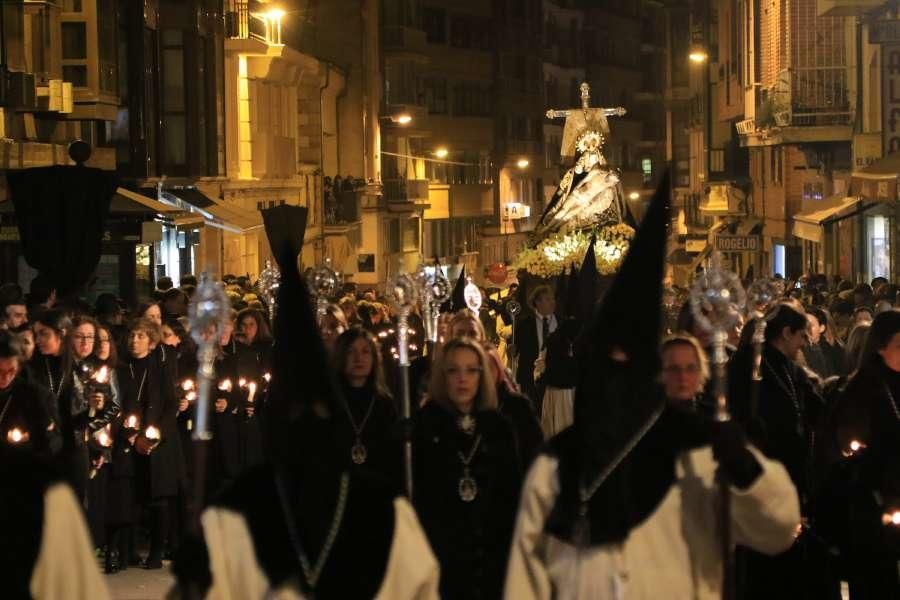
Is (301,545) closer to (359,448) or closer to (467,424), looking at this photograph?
(467,424)

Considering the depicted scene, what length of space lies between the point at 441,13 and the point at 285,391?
236 ft

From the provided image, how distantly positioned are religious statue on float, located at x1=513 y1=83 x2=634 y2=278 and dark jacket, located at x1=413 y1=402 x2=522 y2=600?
24.1m

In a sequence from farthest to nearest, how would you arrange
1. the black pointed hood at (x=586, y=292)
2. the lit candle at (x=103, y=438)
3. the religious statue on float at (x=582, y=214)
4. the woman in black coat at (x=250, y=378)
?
the religious statue on float at (x=582, y=214), the black pointed hood at (x=586, y=292), the woman in black coat at (x=250, y=378), the lit candle at (x=103, y=438)

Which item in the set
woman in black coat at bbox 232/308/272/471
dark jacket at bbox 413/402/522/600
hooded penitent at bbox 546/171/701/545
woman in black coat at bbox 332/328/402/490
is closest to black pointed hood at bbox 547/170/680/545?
hooded penitent at bbox 546/171/701/545

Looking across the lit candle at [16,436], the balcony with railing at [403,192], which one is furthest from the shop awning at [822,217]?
the lit candle at [16,436]

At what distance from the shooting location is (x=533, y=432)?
10172 mm

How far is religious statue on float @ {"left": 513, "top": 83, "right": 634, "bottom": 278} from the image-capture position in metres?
35.8

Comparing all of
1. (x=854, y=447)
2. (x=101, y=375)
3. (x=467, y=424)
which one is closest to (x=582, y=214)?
(x=101, y=375)

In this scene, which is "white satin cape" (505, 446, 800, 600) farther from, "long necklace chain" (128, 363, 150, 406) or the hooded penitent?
"long necklace chain" (128, 363, 150, 406)

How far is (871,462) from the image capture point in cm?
1024

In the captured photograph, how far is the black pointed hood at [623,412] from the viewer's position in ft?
24.3

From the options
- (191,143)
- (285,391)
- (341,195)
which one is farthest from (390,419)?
(341,195)

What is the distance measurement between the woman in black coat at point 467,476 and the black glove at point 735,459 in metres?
2.53

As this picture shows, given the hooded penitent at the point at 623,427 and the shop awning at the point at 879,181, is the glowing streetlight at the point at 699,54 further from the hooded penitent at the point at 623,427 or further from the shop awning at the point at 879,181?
the hooded penitent at the point at 623,427
